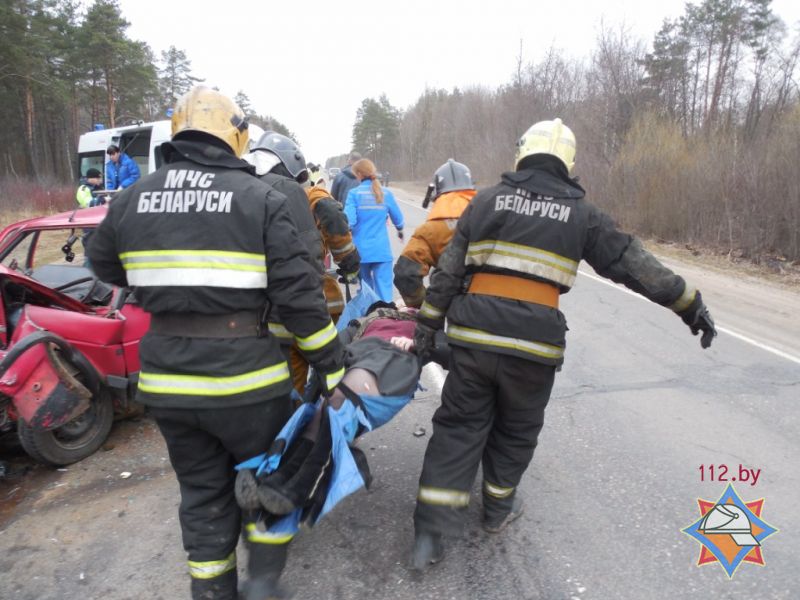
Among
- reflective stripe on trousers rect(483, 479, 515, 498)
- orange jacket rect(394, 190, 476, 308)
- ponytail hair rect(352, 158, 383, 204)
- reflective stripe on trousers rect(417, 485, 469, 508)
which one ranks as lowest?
reflective stripe on trousers rect(483, 479, 515, 498)

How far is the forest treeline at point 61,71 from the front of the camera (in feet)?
83.2

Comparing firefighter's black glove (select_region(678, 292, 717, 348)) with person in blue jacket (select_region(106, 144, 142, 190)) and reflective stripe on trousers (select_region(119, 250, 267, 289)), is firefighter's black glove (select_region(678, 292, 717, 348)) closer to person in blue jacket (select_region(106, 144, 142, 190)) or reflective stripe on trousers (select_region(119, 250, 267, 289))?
reflective stripe on trousers (select_region(119, 250, 267, 289))

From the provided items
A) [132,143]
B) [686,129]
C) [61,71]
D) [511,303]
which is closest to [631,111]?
[686,129]

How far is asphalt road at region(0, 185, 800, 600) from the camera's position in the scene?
2590 mm

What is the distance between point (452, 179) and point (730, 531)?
258 cm

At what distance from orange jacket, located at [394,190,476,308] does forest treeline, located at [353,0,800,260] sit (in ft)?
34.2

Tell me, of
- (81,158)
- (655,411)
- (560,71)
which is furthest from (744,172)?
(560,71)

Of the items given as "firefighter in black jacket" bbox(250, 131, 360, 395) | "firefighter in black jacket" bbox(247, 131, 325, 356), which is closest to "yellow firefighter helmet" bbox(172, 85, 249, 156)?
"firefighter in black jacket" bbox(250, 131, 360, 395)

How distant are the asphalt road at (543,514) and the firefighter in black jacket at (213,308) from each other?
545 mm

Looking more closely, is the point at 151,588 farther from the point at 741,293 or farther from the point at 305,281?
the point at 741,293

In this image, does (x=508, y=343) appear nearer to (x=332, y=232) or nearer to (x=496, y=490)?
(x=496, y=490)

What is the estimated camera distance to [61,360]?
3602 mm

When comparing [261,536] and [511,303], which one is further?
[511,303]

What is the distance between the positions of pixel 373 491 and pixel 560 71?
2976cm
